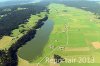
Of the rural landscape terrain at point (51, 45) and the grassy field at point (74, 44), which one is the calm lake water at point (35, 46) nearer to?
the rural landscape terrain at point (51, 45)

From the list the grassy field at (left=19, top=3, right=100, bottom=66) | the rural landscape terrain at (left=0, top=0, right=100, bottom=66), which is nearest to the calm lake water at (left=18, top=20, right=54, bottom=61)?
the rural landscape terrain at (left=0, top=0, right=100, bottom=66)

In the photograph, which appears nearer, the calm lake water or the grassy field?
the grassy field

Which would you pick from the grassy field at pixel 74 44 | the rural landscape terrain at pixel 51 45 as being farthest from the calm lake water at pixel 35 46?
the grassy field at pixel 74 44

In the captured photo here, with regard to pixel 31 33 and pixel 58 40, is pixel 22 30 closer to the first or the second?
pixel 31 33

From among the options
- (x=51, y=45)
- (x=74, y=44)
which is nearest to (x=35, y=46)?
(x=51, y=45)

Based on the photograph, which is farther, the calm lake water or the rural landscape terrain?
the calm lake water

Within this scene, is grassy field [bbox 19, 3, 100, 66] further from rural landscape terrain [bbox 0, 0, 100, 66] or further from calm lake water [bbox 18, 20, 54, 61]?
calm lake water [bbox 18, 20, 54, 61]

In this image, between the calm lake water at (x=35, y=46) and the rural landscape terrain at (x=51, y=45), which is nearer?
the rural landscape terrain at (x=51, y=45)

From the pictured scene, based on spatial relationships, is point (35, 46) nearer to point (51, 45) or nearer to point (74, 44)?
point (51, 45)

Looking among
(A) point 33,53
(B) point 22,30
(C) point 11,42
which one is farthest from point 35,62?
(B) point 22,30
